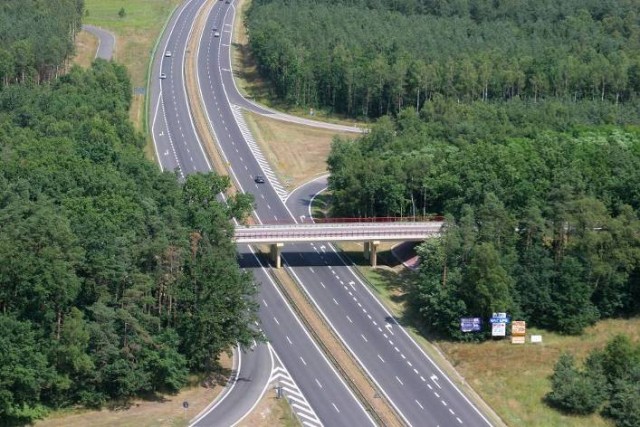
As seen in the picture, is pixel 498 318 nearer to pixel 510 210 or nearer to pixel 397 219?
pixel 510 210

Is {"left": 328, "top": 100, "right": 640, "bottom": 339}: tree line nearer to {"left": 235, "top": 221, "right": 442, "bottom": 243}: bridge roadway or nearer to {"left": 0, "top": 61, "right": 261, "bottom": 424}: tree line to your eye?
{"left": 235, "top": 221, "right": 442, "bottom": 243}: bridge roadway

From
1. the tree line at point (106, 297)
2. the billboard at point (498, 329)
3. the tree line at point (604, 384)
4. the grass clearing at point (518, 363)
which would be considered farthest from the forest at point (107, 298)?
the tree line at point (604, 384)

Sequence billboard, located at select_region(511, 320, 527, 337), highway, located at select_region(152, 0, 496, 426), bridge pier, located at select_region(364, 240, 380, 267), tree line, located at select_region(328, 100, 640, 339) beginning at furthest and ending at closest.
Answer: bridge pier, located at select_region(364, 240, 380, 267), tree line, located at select_region(328, 100, 640, 339), billboard, located at select_region(511, 320, 527, 337), highway, located at select_region(152, 0, 496, 426)

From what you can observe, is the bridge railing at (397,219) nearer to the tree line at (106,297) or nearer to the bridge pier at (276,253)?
the bridge pier at (276,253)

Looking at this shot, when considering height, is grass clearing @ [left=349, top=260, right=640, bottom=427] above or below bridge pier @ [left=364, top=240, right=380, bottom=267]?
below

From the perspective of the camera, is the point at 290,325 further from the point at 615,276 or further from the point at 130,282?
the point at 615,276

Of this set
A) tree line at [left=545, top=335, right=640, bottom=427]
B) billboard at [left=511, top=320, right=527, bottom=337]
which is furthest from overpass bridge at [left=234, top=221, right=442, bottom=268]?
tree line at [left=545, top=335, right=640, bottom=427]

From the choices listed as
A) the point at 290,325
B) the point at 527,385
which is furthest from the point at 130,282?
the point at 527,385
